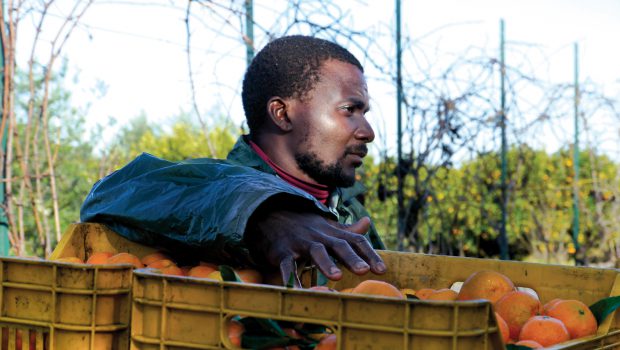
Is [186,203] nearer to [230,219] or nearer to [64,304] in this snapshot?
[230,219]

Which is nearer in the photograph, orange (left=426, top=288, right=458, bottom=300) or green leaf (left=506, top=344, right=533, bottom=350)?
green leaf (left=506, top=344, right=533, bottom=350)

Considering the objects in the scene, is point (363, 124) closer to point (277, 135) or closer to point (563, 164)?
point (277, 135)

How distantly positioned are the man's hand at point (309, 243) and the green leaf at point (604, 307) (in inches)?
16.7

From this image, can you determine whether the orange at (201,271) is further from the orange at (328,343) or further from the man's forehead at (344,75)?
the man's forehead at (344,75)

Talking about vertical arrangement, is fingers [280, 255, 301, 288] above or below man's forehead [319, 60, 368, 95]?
below

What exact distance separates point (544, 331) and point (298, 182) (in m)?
1.07

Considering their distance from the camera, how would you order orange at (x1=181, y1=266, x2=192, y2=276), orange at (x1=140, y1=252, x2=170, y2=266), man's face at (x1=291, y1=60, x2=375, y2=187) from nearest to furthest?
orange at (x1=181, y1=266, x2=192, y2=276) → orange at (x1=140, y1=252, x2=170, y2=266) → man's face at (x1=291, y1=60, x2=375, y2=187)

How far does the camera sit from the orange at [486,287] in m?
1.58

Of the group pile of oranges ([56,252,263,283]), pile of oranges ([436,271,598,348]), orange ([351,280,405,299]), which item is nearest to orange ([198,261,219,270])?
pile of oranges ([56,252,263,283])

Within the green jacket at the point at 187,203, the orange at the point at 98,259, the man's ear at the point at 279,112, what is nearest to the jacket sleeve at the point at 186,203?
the green jacket at the point at 187,203

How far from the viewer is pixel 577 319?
145 centimetres

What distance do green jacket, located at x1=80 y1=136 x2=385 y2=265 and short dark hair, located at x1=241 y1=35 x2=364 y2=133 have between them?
54cm

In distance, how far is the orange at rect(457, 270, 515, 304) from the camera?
1.58 meters

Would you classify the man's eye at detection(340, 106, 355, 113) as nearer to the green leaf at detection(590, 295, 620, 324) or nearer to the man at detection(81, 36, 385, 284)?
the man at detection(81, 36, 385, 284)
